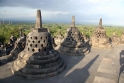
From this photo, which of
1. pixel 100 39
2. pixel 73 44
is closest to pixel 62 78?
pixel 73 44

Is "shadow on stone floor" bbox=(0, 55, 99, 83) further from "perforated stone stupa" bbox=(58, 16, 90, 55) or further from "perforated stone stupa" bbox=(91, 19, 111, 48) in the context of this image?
"perforated stone stupa" bbox=(91, 19, 111, 48)

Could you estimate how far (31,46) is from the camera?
8.66 m

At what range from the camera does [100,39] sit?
57.5 feet

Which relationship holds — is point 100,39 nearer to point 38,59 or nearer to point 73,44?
point 73,44

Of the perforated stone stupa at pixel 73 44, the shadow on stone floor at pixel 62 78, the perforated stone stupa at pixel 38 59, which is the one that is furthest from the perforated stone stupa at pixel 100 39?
the perforated stone stupa at pixel 38 59

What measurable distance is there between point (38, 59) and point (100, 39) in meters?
12.3

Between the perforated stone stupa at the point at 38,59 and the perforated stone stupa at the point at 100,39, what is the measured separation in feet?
34.2

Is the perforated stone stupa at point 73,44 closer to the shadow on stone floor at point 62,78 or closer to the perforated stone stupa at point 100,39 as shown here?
the perforated stone stupa at point 100,39

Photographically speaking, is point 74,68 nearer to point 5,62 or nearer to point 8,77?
point 8,77

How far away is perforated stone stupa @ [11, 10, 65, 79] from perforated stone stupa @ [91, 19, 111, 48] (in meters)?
10.4

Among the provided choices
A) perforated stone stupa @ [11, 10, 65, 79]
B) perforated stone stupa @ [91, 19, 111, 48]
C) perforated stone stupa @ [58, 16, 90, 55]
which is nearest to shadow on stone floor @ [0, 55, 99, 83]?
perforated stone stupa @ [11, 10, 65, 79]

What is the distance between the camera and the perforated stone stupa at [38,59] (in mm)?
7902

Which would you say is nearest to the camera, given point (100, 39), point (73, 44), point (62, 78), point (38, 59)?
point (62, 78)

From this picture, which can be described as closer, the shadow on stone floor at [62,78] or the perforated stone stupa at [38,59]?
the shadow on stone floor at [62,78]
